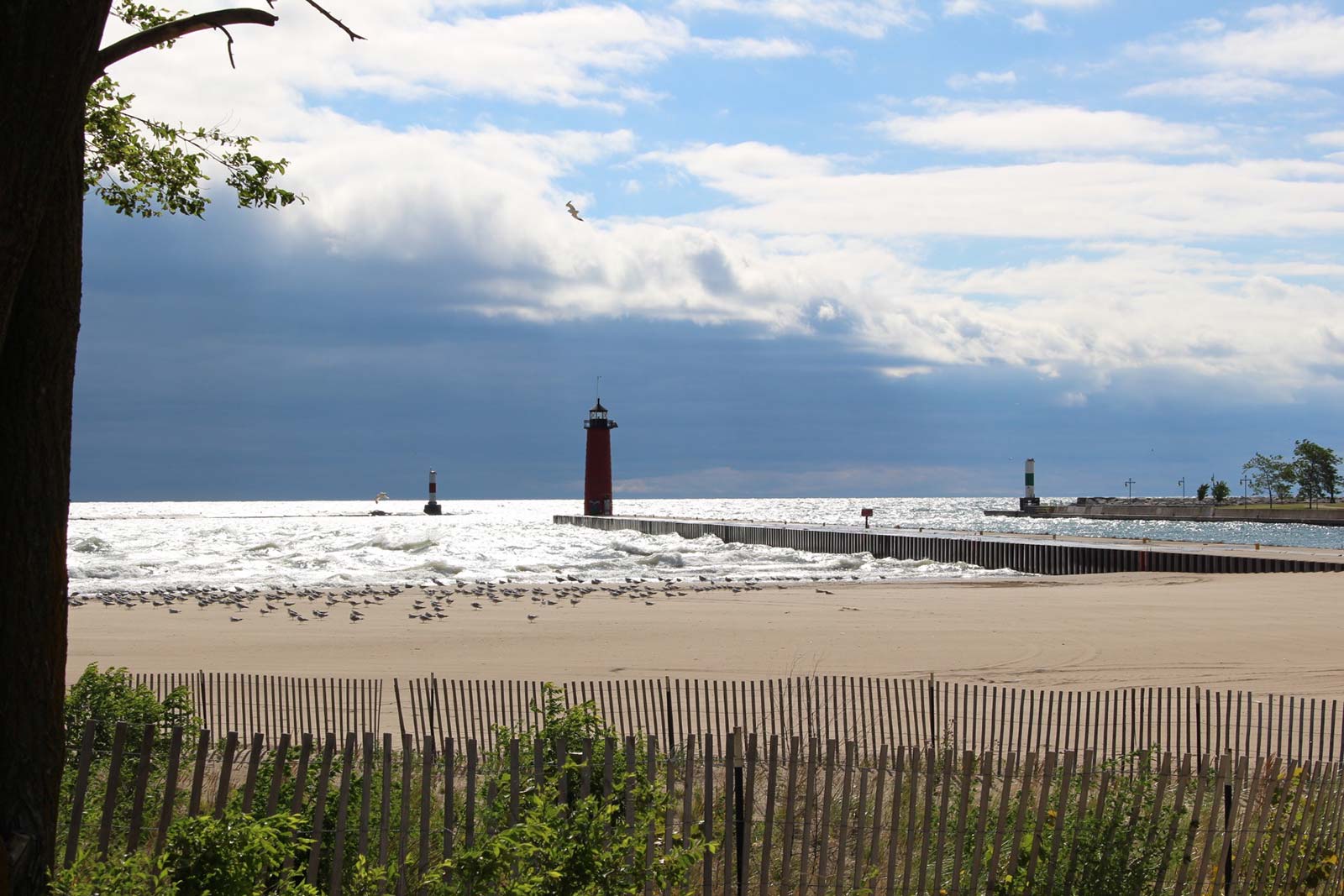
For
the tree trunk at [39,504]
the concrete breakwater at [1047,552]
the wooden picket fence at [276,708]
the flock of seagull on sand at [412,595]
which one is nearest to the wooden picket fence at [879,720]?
A: the wooden picket fence at [276,708]

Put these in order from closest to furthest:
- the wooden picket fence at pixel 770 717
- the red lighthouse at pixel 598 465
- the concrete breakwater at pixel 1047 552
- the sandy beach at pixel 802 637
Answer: the wooden picket fence at pixel 770 717
the sandy beach at pixel 802 637
the concrete breakwater at pixel 1047 552
the red lighthouse at pixel 598 465

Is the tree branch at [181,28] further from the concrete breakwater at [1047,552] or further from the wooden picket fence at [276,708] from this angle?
the concrete breakwater at [1047,552]

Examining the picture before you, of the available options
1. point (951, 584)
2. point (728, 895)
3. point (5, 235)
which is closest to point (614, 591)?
point (951, 584)

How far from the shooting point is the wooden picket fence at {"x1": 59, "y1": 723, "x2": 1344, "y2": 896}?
611 cm

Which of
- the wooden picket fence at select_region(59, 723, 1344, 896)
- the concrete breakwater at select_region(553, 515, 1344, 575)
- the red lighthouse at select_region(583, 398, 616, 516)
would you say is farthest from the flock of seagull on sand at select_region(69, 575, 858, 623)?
the red lighthouse at select_region(583, 398, 616, 516)

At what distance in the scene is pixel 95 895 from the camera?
5293 millimetres

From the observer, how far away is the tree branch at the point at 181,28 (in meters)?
5.60

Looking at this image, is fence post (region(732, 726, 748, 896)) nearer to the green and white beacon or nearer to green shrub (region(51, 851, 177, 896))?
green shrub (region(51, 851, 177, 896))

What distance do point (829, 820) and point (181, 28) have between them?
17.0ft

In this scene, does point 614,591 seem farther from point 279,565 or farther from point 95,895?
point 95,895

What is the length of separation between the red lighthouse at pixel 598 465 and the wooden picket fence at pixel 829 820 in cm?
7677

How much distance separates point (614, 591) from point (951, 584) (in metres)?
10.4

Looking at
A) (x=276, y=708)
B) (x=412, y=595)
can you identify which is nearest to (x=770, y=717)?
(x=276, y=708)

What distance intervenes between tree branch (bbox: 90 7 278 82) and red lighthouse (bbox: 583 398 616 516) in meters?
78.4
